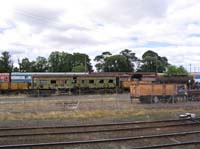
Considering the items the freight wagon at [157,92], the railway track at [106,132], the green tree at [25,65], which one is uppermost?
the green tree at [25,65]

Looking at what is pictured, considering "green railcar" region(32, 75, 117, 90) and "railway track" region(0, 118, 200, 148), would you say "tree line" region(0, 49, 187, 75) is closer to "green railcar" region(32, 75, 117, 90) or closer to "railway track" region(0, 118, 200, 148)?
"green railcar" region(32, 75, 117, 90)

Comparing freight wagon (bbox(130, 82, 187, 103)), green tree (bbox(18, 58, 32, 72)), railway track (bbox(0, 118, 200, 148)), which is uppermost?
green tree (bbox(18, 58, 32, 72))

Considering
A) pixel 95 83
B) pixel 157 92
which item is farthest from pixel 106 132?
pixel 95 83

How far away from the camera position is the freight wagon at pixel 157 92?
3014 cm

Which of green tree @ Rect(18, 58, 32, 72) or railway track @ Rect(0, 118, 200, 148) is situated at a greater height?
green tree @ Rect(18, 58, 32, 72)

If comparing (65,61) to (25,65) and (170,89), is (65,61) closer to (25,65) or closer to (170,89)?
(25,65)

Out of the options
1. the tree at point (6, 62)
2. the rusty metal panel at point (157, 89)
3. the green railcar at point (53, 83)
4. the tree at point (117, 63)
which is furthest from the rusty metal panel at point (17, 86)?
the tree at point (117, 63)

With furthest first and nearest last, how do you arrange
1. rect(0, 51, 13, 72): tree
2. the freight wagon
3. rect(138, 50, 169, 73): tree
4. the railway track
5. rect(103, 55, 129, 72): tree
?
rect(138, 50, 169, 73): tree → rect(103, 55, 129, 72): tree → rect(0, 51, 13, 72): tree → the freight wagon → the railway track

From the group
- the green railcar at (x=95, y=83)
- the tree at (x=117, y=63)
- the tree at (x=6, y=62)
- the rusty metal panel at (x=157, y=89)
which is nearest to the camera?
the rusty metal panel at (x=157, y=89)

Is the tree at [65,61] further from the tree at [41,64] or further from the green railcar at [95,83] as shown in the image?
the green railcar at [95,83]

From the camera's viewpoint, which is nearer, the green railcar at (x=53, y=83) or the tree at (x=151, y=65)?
the green railcar at (x=53, y=83)

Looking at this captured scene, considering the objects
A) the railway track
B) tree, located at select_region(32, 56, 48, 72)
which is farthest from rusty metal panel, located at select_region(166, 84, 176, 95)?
tree, located at select_region(32, 56, 48, 72)

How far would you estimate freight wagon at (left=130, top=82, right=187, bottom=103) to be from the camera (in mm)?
30142

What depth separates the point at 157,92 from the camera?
32531 millimetres
